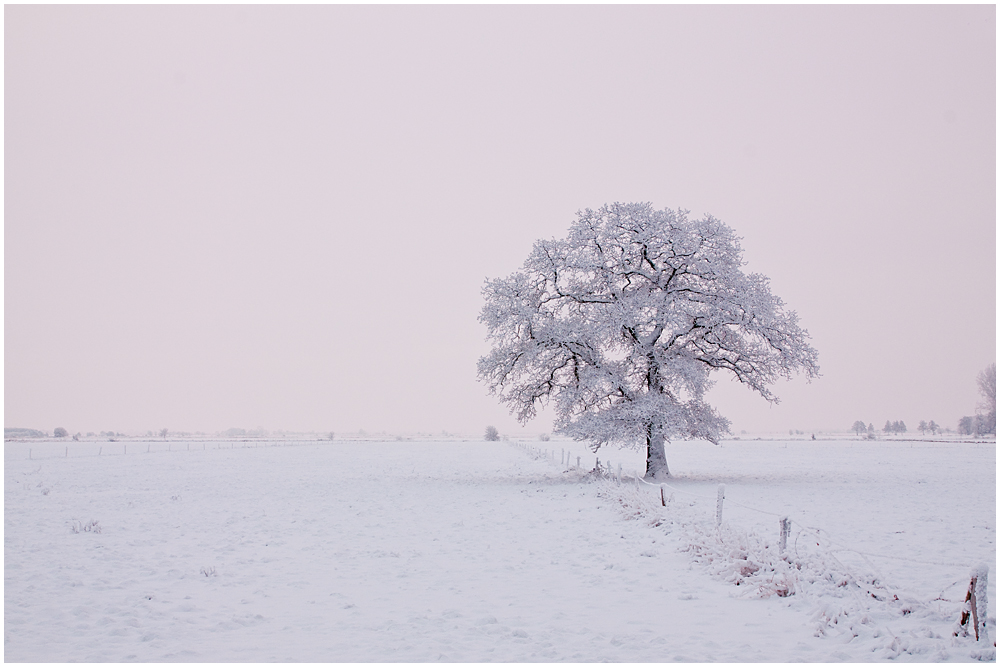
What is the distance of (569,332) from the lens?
30.0m

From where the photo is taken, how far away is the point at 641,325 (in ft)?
96.8

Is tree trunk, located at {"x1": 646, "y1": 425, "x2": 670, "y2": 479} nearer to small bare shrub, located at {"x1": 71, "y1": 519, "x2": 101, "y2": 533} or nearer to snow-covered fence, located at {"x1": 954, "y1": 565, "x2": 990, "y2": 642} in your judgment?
small bare shrub, located at {"x1": 71, "y1": 519, "x2": 101, "y2": 533}

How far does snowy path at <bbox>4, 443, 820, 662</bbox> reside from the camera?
9.10 metres

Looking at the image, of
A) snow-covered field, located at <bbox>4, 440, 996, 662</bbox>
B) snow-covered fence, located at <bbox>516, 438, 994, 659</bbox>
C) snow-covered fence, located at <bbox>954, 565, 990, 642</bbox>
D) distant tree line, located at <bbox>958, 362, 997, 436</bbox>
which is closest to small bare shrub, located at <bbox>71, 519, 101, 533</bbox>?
snow-covered field, located at <bbox>4, 440, 996, 662</bbox>

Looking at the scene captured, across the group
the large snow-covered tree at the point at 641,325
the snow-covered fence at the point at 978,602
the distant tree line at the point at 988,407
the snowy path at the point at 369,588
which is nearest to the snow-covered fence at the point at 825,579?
the snow-covered fence at the point at 978,602

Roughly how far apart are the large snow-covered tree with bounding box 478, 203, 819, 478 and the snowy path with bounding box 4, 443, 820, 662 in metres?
7.54

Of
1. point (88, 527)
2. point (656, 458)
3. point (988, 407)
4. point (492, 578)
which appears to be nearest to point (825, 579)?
point (492, 578)

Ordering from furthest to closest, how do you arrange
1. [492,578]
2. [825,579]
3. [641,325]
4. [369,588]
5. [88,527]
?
1. [641,325]
2. [88,527]
3. [492,578]
4. [369,588]
5. [825,579]

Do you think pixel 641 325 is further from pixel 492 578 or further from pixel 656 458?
pixel 492 578

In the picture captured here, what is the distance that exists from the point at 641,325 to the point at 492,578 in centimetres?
1840

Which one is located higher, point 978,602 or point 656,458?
point 978,602

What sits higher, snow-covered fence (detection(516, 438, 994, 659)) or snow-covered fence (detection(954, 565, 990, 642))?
snow-covered fence (detection(954, 565, 990, 642))

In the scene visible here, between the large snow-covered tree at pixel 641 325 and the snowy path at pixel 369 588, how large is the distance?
7.54m

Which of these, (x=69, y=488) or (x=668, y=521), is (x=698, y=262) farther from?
(x=69, y=488)
